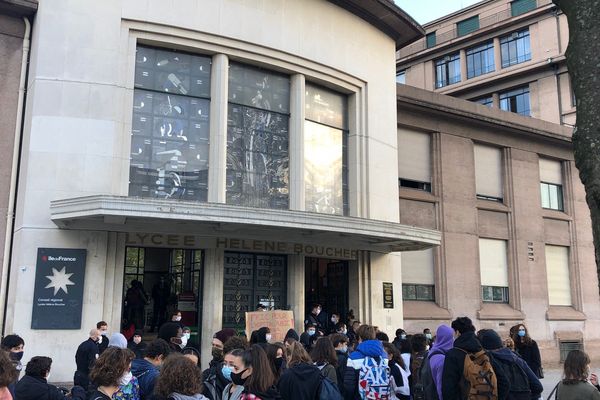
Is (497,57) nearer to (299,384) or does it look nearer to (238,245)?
(238,245)

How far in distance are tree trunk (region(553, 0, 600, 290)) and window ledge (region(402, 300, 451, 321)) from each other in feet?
50.6

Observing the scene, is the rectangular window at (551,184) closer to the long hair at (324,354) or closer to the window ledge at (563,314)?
the window ledge at (563,314)

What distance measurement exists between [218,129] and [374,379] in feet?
30.1

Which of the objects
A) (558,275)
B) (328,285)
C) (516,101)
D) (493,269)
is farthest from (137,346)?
(516,101)

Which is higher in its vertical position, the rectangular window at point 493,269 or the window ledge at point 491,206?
the window ledge at point 491,206

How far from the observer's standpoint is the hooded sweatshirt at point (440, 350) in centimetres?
629

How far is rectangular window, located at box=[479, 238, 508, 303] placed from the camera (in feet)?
72.4

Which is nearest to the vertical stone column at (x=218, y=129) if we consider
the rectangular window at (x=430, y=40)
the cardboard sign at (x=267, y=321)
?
the cardboard sign at (x=267, y=321)

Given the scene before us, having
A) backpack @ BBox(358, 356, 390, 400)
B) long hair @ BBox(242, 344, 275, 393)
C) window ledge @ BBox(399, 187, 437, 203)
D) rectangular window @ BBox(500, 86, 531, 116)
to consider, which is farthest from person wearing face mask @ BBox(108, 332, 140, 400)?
rectangular window @ BBox(500, 86, 531, 116)

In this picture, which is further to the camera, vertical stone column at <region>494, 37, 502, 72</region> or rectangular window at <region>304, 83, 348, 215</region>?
vertical stone column at <region>494, 37, 502, 72</region>

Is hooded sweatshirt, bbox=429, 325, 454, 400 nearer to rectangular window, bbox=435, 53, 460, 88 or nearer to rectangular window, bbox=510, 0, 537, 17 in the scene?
rectangular window, bbox=510, 0, 537, 17

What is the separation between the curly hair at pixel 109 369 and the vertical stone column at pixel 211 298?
32.8 feet

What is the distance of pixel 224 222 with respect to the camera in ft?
41.4

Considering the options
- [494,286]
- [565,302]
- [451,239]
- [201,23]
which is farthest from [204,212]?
[565,302]
